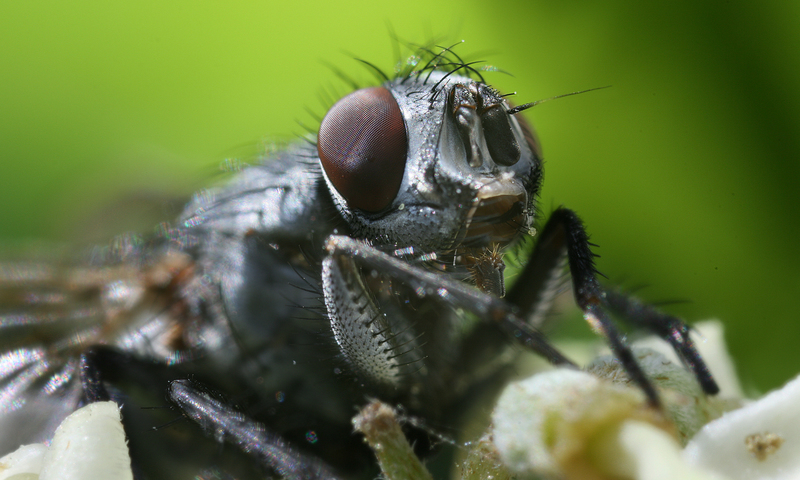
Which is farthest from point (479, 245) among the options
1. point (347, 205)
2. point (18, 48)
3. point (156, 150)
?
point (18, 48)

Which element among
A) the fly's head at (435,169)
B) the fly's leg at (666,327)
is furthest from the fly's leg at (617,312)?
the fly's head at (435,169)

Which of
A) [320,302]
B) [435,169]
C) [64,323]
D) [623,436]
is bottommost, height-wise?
[64,323]

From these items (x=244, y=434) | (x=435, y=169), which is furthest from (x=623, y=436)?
(x=244, y=434)

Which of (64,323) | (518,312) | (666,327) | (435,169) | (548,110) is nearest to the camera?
(666,327)

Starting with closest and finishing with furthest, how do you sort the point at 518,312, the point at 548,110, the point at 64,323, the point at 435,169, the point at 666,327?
the point at 666,327, the point at 518,312, the point at 435,169, the point at 64,323, the point at 548,110

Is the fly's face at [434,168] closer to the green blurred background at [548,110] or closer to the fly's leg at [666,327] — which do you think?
the fly's leg at [666,327]

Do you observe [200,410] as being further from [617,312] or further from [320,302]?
[617,312]

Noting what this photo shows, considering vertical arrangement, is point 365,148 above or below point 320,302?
above
